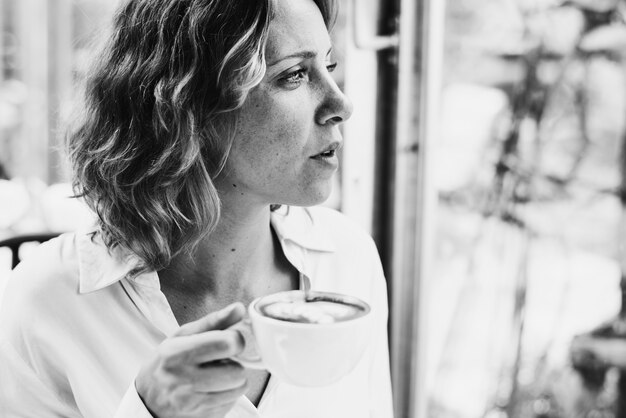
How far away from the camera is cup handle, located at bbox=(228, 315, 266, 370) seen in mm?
723

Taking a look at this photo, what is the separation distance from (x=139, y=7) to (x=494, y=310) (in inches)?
53.7

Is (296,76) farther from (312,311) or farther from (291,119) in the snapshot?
(312,311)

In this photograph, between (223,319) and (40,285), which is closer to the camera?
(223,319)

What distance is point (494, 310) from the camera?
1951mm

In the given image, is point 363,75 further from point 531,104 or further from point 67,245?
point 67,245

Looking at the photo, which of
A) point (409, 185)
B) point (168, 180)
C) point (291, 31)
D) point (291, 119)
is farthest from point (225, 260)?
point (409, 185)

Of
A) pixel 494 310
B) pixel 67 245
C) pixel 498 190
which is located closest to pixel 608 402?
pixel 494 310

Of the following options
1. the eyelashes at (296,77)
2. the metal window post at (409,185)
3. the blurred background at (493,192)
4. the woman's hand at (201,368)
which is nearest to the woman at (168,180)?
the eyelashes at (296,77)

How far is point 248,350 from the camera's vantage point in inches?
29.8

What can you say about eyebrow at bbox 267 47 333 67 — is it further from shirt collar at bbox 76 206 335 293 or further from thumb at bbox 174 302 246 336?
thumb at bbox 174 302 246 336

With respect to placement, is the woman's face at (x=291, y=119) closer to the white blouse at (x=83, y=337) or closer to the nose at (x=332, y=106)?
the nose at (x=332, y=106)

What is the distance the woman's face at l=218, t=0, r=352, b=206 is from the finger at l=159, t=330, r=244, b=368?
0.40 metres

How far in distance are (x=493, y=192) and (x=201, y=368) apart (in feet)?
4.47

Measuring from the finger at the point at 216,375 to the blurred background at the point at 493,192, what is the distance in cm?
109
